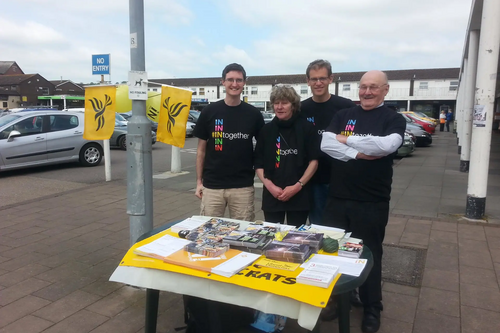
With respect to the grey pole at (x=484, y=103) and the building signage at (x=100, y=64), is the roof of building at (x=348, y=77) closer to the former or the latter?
the building signage at (x=100, y=64)

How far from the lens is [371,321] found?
9.57ft

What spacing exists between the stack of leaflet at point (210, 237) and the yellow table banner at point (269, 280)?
183 millimetres

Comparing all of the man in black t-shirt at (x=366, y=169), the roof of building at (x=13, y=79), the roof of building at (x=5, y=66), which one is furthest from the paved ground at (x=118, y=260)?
the roof of building at (x=5, y=66)

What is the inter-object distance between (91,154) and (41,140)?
1.56m

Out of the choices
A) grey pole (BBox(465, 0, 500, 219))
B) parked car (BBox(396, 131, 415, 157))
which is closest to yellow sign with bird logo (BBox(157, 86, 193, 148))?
grey pole (BBox(465, 0, 500, 219))

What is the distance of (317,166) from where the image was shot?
10.4 feet

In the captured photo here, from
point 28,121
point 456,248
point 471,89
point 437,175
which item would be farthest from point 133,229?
point 471,89

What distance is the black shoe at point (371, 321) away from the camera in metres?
2.89

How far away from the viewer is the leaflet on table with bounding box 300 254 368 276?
2.08 m

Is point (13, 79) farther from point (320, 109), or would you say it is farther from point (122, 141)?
point (320, 109)

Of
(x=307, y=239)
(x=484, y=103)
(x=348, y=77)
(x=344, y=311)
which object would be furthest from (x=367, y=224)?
(x=348, y=77)

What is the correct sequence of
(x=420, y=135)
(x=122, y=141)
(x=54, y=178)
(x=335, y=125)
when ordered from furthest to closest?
(x=420, y=135) → (x=122, y=141) → (x=54, y=178) → (x=335, y=125)

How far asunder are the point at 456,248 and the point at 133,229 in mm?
3748

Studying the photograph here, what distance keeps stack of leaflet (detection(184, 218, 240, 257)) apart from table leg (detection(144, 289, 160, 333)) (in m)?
0.43
